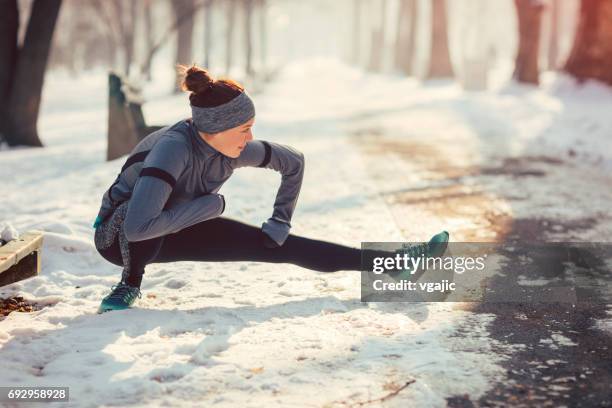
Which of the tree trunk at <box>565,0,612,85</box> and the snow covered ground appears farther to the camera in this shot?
the tree trunk at <box>565,0,612,85</box>

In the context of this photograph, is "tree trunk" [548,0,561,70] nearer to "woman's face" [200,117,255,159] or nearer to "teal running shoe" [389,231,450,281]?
"teal running shoe" [389,231,450,281]

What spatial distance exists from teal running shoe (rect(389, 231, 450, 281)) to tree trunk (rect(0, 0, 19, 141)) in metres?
9.45

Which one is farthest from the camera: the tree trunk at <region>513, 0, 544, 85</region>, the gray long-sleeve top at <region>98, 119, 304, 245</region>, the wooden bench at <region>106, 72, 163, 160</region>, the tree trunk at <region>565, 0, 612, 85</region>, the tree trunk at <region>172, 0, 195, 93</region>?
the tree trunk at <region>172, 0, 195, 93</region>

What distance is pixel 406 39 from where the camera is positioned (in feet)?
139

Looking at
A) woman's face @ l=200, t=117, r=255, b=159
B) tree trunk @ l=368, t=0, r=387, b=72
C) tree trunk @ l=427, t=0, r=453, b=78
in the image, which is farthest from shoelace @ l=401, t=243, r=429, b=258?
tree trunk @ l=368, t=0, r=387, b=72

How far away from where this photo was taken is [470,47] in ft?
238

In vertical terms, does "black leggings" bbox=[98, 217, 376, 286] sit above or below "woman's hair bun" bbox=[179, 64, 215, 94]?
below

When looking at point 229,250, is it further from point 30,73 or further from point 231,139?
point 30,73

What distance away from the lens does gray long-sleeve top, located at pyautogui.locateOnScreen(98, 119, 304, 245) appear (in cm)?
414

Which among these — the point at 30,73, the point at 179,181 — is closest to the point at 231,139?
the point at 179,181

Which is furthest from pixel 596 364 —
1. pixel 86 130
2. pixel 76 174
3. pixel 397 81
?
pixel 397 81

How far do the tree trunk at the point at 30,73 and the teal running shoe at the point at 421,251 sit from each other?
30.2ft

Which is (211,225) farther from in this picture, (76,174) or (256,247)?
(76,174)

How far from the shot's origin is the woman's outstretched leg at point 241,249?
4730 millimetres
